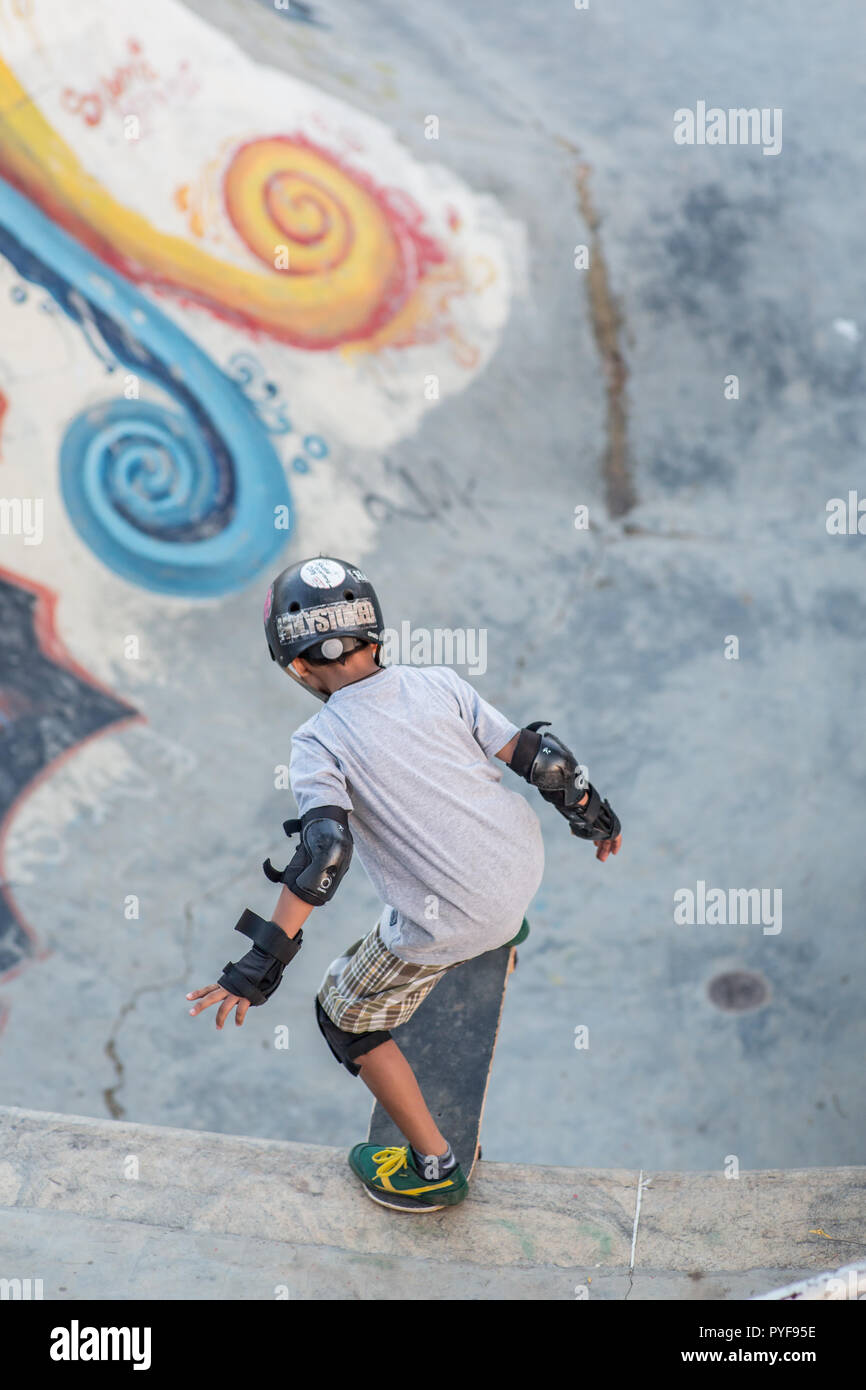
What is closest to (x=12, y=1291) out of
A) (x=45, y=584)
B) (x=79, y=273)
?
(x=45, y=584)

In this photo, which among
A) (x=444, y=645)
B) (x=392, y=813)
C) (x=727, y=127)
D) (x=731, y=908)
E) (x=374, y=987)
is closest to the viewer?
(x=392, y=813)

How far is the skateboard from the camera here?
2875 millimetres

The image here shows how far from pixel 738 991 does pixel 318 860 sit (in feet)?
11.9

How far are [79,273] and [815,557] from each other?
4636 mm

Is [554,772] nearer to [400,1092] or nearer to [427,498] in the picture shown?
[400,1092]

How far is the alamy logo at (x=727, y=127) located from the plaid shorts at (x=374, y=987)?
6749 mm

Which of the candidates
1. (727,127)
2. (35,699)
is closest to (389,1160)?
(35,699)

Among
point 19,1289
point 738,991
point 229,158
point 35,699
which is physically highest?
point 229,158

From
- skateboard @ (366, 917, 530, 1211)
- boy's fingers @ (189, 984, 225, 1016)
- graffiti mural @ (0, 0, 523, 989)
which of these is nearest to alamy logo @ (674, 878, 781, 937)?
skateboard @ (366, 917, 530, 1211)

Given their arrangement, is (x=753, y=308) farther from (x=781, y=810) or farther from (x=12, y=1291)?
(x=12, y=1291)

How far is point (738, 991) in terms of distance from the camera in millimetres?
5082

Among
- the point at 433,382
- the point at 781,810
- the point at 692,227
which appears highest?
the point at 692,227

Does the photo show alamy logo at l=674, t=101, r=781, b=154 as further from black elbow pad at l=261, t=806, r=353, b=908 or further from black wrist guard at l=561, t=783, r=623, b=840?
black elbow pad at l=261, t=806, r=353, b=908

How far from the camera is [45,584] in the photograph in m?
5.91
